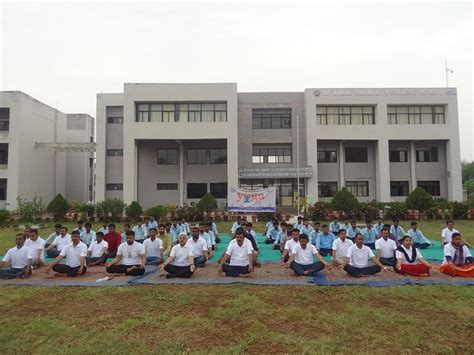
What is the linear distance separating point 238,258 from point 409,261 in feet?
12.2

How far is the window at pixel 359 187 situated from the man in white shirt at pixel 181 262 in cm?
2311

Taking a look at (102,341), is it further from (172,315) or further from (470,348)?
(470,348)

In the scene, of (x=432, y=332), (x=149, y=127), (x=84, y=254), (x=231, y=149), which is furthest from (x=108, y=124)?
Answer: (x=432, y=332)

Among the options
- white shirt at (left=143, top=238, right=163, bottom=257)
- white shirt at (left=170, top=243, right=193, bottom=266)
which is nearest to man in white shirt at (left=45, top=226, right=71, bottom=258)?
white shirt at (left=143, top=238, right=163, bottom=257)

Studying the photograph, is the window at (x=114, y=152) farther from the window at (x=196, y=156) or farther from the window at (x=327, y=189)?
the window at (x=327, y=189)

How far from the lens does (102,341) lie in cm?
443

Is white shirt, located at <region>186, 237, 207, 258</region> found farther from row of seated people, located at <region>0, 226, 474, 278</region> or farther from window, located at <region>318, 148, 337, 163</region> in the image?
window, located at <region>318, 148, 337, 163</region>

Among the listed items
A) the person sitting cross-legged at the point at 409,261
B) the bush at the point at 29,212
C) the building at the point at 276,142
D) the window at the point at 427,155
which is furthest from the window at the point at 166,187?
the person sitting cross-legged at the point at 409,261

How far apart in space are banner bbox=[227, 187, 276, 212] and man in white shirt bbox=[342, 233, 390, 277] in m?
11.7

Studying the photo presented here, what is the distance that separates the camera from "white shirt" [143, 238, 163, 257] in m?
9.55

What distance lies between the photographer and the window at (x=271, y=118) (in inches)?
1121

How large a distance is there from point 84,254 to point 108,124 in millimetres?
22559

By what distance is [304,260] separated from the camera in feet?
26.6

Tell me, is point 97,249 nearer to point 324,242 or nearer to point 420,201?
point 324,242
